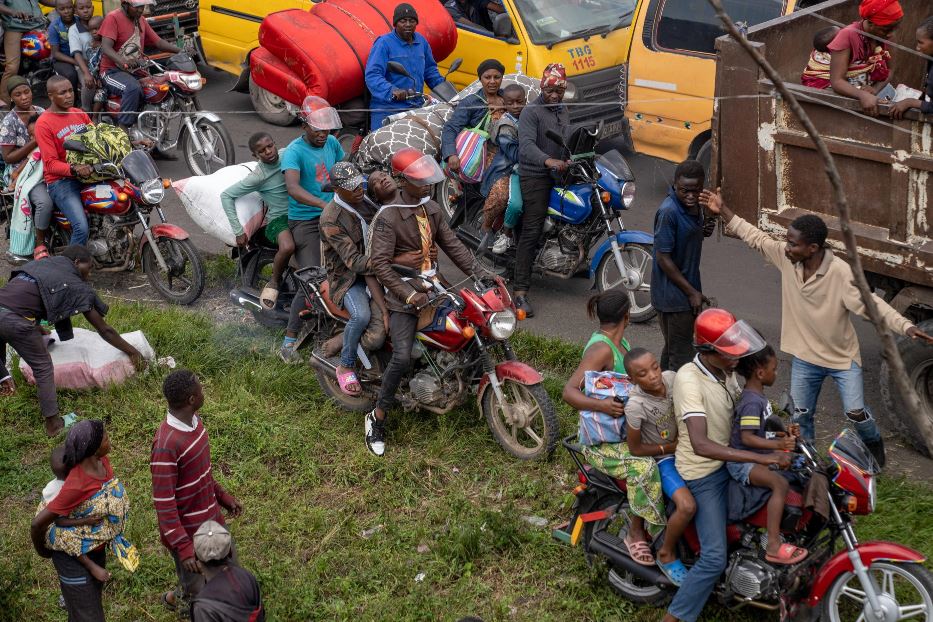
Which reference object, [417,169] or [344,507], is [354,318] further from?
[344,507]

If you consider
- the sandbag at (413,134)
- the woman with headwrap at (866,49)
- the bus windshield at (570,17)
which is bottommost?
the sandbag at (413,134)

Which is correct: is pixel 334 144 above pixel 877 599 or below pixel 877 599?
below

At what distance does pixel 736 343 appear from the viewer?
14.2 ft

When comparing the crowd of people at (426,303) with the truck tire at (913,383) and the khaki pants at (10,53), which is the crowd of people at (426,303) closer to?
the truck tire at (913,383)

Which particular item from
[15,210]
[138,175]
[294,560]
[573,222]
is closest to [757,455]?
[294,560]

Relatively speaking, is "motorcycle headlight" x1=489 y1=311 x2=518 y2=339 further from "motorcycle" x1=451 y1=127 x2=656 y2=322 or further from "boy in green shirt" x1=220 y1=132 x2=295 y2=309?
"boy in green shirt" x1=220 y1=132 x2=295 y2=309

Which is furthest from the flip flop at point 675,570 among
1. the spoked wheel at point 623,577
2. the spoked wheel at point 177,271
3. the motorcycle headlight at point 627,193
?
the spoked wheel at point 177,271

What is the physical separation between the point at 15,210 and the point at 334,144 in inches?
111

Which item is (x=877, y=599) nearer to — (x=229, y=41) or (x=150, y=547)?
(x=150, y=547)

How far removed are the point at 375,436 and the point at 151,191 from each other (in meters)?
3.13

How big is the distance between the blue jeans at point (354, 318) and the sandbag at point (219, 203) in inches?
67.4

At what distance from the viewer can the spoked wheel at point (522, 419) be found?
593 centimetres

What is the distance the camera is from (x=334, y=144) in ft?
25.4

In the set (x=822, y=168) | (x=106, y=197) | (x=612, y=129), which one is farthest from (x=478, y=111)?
(x=822, y=168)
